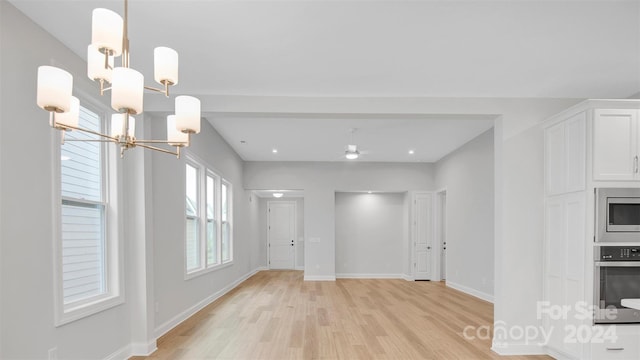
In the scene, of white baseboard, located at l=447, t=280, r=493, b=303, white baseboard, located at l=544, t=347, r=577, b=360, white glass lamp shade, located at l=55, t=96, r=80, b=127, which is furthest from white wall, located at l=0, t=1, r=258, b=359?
white baseboard, located at l=447, t=280, r=493, b=303

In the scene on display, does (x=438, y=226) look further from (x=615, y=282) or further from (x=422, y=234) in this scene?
(x=615, y=282)

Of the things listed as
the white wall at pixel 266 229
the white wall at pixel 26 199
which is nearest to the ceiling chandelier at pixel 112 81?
the white wall at pixel 26 199

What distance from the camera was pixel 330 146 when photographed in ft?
24.0

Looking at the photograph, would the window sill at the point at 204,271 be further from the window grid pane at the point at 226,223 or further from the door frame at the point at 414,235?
the door frame at the point at 414,235

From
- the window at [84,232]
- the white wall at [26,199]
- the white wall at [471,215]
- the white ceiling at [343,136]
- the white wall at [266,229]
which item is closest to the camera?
the white wall at [26,199]

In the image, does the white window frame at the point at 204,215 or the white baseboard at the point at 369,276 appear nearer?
the white window frame at the point at 204,215

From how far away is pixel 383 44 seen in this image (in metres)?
2.80

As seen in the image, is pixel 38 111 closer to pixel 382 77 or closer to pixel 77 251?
pixel 77 251

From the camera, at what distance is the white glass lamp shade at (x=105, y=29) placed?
1.49 metres

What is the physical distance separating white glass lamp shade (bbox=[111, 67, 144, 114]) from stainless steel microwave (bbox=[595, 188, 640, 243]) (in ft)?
12.1

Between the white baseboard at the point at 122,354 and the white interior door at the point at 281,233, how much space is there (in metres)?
7.69

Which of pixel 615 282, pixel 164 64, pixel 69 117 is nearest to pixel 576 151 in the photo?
pixel 615 282

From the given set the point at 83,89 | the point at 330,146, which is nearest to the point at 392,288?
the point at 330,146

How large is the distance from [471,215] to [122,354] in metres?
6.14
